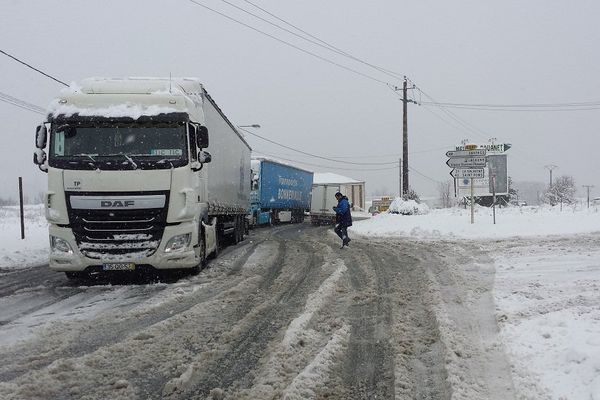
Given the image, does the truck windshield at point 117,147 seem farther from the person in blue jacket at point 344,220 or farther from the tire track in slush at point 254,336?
the person in blue jacket at point 344,220

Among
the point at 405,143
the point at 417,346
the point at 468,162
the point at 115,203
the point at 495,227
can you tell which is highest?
the point at 405,143

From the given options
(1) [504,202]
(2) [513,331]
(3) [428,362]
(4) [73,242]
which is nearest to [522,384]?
(3) [428,362]

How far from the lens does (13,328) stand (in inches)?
230

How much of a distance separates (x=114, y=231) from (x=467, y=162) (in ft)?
48.0

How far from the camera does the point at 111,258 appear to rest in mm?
8516

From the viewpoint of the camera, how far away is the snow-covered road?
397 cm

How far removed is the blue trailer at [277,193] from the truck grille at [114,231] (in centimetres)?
1947

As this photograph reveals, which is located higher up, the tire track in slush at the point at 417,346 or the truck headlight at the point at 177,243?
the truck headlight at the point at 177,243

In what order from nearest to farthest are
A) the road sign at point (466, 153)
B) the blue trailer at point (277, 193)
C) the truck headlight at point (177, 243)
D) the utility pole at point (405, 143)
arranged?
the truck headlight at point (177, 243), the road sign at point (466, 153), the blue trailer at point (277, 193), the utility pole at point (405, 143)

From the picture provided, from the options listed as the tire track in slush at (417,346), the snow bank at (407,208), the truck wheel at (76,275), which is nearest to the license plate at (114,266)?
the truck wheel at (76,275)

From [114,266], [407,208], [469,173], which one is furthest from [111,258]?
[407,208]

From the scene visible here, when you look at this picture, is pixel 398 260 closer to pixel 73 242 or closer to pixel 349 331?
pixel 349 331

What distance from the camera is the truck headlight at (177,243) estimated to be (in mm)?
8758

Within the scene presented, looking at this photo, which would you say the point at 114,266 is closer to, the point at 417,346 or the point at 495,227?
the point at 417,346
